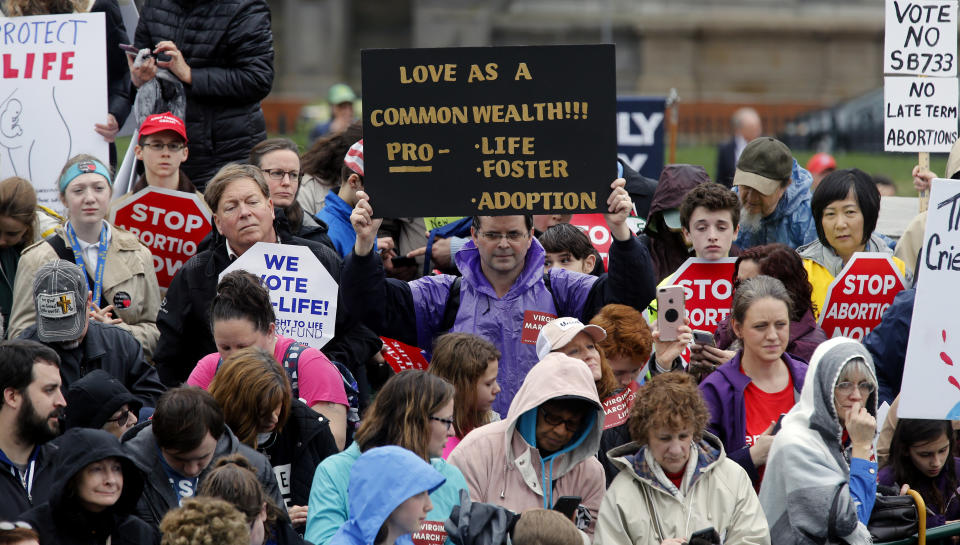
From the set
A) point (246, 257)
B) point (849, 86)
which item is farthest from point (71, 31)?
point (849, 86)

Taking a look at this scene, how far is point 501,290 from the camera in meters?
7.77

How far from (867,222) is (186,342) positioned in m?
3.77

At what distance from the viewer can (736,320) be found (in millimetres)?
7410

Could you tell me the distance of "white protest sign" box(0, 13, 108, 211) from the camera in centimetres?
982

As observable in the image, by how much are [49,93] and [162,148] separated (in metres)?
1.24

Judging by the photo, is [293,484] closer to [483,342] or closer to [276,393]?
[276,393]

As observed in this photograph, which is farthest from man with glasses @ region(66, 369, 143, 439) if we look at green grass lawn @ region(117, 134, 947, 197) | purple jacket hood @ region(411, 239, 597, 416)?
green grass lawn @ region(117, 134, 947, 197)

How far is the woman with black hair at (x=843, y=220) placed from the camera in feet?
28.9

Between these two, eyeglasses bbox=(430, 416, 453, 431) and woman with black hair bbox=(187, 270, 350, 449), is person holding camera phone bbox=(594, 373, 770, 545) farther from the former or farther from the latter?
woman with black hair bbox=(187, 270, 350, 449)

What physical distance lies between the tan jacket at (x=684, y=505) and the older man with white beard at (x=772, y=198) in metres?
3.15

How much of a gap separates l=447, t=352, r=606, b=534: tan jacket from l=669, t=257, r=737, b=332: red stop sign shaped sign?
1.92 m

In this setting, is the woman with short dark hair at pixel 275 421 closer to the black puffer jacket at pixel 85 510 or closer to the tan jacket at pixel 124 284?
the black puffer jacket at pixel 85 510

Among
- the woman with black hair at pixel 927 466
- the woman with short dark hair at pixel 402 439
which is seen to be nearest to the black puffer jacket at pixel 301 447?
the woman with short dark hair at pixel 402 439

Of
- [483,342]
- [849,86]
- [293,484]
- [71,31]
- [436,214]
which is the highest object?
[849,86]
